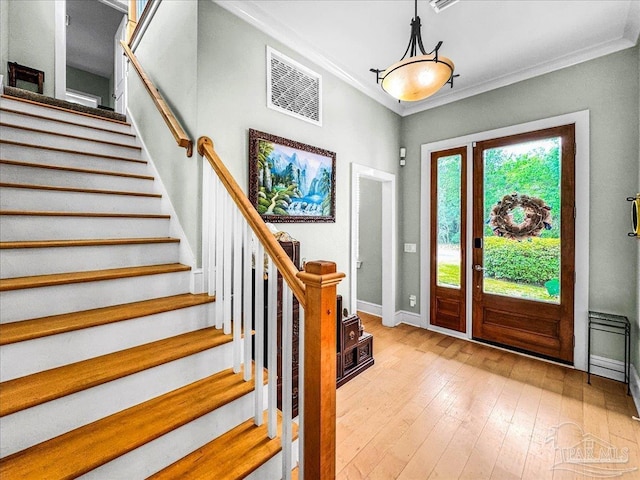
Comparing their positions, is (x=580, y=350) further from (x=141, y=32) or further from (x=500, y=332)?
(x=141, y=32)

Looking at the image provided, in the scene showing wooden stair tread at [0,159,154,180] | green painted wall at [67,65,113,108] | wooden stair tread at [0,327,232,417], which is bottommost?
wooden stair tread at [0,327,232,417]

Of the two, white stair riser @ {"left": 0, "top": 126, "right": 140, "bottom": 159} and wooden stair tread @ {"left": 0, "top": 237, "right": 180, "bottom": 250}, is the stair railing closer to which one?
wooden stair tread @ {"left": 0, "top": 237, "right": 180, "bottom": 250}

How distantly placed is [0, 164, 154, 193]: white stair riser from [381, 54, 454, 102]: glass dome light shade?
6.99ft

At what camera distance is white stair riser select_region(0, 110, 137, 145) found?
233cm

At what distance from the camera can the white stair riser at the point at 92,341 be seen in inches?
46.1

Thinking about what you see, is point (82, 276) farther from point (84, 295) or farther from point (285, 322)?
point (285, 322)

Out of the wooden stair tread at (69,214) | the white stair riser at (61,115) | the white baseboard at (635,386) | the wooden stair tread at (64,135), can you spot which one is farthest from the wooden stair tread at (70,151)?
the white baseboard at (635,386)

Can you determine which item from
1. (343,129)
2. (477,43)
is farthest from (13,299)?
(477,43)

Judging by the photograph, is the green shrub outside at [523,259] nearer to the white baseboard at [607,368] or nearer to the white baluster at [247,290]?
the white baseboard at [607,368]

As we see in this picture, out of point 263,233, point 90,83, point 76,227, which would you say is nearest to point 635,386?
point 263,233

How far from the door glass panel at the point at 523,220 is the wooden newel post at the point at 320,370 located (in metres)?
2.96

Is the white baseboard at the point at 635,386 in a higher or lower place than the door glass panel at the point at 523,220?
lower

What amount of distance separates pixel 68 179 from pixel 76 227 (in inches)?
21.2

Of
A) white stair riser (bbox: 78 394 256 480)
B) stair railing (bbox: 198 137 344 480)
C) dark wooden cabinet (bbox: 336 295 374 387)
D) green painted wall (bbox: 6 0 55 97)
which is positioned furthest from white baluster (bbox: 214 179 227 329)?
green painted wall (bbox: 6 0 55 97)
